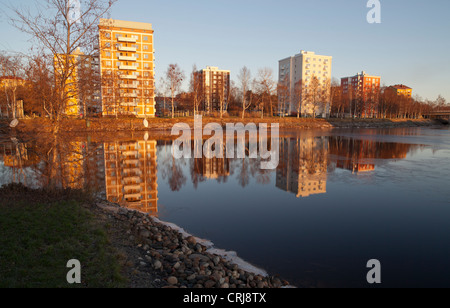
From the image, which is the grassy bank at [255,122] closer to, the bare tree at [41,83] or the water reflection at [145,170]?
the water reflection at [145,170]

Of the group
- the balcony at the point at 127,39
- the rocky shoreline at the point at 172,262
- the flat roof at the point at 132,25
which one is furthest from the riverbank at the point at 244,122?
the flat roof at the point at 132,25

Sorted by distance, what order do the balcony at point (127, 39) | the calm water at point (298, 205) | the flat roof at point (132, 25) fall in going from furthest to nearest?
the flat roof at point (132, 25) → the balcony at point (127, 39) → the calm water at point (298, 205)

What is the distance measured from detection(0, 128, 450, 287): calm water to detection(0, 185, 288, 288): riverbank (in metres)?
1.26

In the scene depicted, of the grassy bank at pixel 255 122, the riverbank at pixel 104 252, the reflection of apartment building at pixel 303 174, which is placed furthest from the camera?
the grassy bank at pixel 255 122

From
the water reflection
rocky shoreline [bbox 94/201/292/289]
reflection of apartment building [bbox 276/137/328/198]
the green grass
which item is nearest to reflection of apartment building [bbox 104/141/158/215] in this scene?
the water reflection

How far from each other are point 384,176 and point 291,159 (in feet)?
24.4

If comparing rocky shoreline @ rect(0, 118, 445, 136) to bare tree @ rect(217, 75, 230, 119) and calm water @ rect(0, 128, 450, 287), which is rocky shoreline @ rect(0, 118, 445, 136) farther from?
calm water @ rect(0, 128, 450, 287)

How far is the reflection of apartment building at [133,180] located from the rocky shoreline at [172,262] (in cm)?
291

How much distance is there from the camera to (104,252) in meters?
6.18

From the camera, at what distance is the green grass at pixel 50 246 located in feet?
16.6

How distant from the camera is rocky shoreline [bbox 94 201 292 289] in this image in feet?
18.4

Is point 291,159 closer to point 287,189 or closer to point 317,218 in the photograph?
point 287,189

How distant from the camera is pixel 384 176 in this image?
1744 cm
